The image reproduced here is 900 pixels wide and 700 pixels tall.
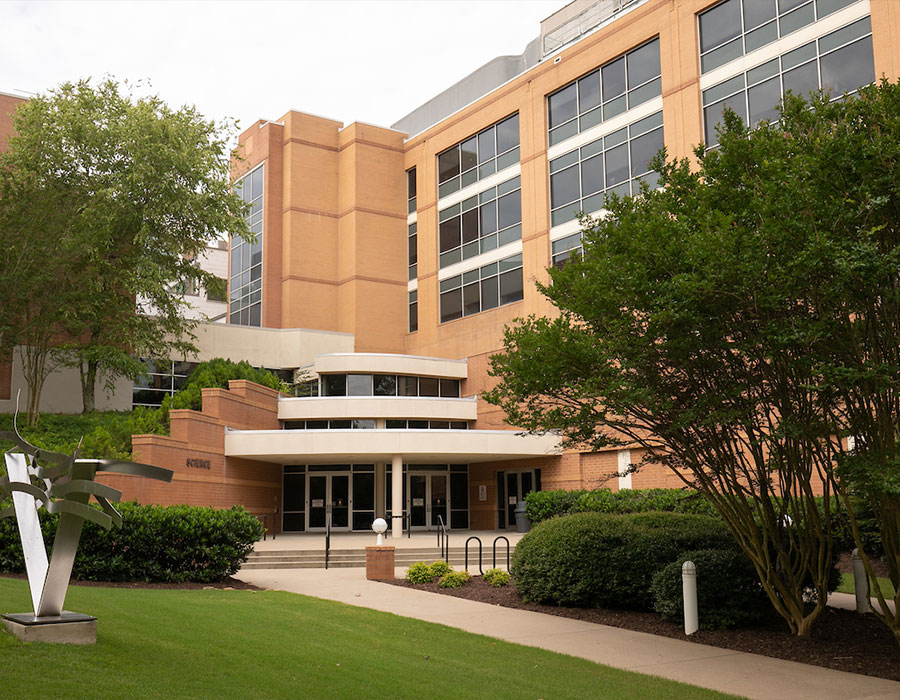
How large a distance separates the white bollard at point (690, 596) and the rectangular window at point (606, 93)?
22727mm

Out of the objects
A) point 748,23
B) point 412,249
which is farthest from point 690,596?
point 412,249

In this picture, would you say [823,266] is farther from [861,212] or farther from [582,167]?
[582,167]

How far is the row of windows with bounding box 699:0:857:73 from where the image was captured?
25.2 meters

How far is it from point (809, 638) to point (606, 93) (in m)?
25.5

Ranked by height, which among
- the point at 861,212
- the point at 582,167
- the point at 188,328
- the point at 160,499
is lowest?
the point at 160,499

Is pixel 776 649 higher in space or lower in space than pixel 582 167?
lower

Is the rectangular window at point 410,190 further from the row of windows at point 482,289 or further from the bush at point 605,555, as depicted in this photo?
the bush at point 605,555

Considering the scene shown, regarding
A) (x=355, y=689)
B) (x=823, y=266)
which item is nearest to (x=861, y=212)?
(x=823, y=266)

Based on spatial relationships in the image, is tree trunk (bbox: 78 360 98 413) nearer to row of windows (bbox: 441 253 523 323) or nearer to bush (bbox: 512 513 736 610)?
row of windows (bbox: 441 253 523 323)

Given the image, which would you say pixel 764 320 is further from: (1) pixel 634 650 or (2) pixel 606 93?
(2) pixel 606 93

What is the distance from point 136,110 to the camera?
31516 mm

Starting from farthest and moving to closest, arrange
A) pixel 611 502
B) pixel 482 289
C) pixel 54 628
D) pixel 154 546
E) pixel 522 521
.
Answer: pixel 482 289, pixel 522 521, pixel 611 502, pixel 154 546, pixel 54 628

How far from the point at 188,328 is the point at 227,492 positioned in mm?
9704

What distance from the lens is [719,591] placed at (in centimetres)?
Answer: 1131
